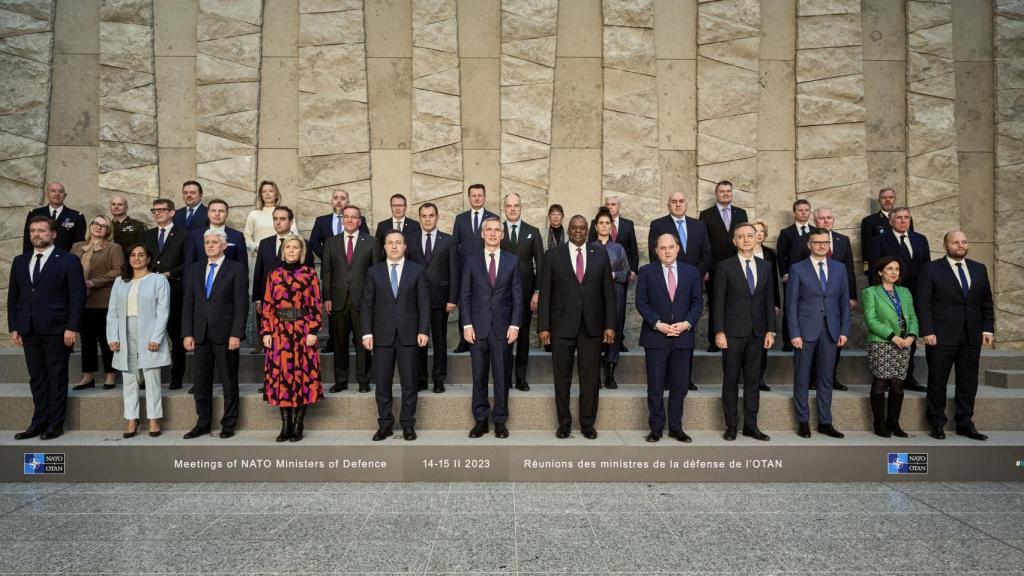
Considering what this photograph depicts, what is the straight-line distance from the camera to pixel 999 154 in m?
7.12

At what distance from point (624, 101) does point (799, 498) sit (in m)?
5.03

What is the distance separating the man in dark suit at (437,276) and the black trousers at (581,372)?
1.14 m

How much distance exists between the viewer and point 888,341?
4707 millimetres

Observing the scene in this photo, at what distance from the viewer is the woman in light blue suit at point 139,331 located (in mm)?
4609

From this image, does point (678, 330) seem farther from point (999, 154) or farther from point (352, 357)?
point (999, 154)

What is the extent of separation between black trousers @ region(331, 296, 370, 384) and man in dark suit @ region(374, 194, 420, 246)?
78 cm

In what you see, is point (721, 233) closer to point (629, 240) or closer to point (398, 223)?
point (629, 240)

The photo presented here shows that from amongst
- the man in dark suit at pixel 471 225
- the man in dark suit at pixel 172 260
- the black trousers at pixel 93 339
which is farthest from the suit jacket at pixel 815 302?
the black trousers at pixel 93 339

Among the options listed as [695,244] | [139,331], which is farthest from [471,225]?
[139,331]

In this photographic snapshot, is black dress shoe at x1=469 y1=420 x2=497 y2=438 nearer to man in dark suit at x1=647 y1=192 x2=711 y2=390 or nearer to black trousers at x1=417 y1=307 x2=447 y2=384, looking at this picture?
black trousers at x1=417 y1=307 x2=447 y2=384

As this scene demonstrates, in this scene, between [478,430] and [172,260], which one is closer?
[478,430]

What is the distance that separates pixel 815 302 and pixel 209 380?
505 centimetres

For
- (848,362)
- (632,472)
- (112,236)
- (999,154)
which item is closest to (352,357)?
(112,236)

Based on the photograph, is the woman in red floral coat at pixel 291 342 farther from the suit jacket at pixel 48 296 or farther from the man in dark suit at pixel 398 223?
the suit jacket at pixel 48 296
